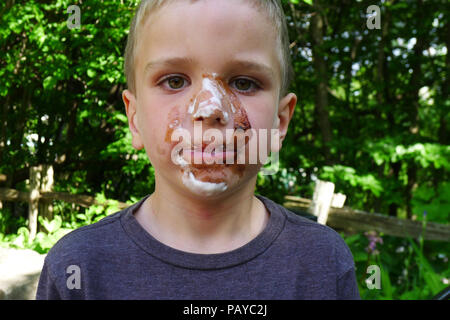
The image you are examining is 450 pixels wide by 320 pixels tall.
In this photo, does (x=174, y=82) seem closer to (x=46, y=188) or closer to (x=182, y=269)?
(x=182, y=269)

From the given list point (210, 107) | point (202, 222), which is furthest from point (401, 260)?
point (210, 107)

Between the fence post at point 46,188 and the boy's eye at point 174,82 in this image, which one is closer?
the boy's eye at point 174,82

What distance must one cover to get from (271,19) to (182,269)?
76 centimetres

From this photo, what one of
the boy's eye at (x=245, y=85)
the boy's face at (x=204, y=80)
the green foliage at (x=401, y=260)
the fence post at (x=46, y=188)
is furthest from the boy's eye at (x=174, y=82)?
the fence post at (x=46, y=188)

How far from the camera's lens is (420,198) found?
521 centimetres

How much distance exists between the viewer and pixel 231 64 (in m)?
1.11

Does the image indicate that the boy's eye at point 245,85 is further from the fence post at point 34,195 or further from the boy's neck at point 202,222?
the fence post at point 34,195

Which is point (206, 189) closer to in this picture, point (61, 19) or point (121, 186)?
point (61, 19)

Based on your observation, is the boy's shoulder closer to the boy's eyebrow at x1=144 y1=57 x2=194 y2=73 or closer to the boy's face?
the boy's face

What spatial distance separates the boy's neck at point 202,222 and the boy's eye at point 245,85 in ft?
0.92

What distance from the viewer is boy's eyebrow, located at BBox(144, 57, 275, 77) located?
1.10m

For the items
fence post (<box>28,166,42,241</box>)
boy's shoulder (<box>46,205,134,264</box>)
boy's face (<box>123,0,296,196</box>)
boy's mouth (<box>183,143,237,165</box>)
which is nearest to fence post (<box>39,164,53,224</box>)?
fence post (<box>28,166,42,241</box>)

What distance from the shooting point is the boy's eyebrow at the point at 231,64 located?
→ 1100 mm
